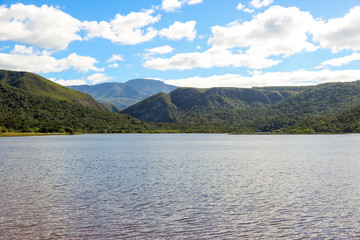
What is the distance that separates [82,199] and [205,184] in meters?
17.3

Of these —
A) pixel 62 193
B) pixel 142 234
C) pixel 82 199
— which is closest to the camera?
pixel 142 234

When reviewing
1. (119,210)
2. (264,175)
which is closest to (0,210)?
(119,210)

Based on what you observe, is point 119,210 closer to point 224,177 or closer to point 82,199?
point 82,199

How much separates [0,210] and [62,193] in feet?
29.9

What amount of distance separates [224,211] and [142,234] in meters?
9.36

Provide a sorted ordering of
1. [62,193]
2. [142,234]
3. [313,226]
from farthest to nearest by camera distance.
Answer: [62,193] → [313,226] → [142,234]

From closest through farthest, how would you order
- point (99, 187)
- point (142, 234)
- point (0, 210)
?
point (142, 234), point (0, 210), point (99, 187)

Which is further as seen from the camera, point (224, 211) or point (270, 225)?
point (224, 211)

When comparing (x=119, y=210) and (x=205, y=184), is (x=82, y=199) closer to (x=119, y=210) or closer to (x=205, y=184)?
(x=119, y=210)

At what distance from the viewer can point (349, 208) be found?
30.2 metres

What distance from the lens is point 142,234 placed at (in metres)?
22.3

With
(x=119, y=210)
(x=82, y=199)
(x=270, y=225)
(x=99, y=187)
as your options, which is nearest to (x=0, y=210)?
(x=82, y=199)

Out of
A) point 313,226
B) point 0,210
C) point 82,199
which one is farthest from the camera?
point 82,199

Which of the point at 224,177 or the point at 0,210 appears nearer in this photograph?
the point at 0,210
